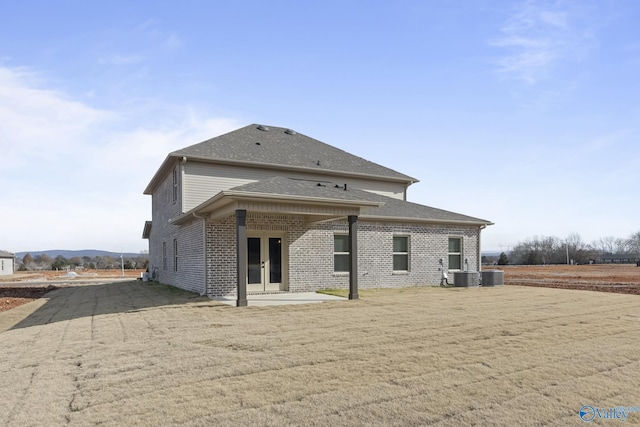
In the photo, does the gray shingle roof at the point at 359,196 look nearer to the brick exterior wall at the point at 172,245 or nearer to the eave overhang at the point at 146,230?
the brick exterior wall at the point at 172,245

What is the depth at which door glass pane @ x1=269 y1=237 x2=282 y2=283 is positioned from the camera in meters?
15.6

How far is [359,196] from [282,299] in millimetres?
4257

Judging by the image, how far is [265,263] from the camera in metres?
15.4

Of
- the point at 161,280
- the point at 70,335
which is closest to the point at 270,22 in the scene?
the point at 70,335

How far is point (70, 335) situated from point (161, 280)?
14.3 m

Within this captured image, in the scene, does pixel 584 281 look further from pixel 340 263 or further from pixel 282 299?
pixel 282 299

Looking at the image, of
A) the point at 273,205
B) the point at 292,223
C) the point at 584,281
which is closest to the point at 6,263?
the point at 292,223

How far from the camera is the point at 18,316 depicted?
12320 millimetres

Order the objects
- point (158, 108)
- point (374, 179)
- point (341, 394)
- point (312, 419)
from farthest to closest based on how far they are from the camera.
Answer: point (374, 179) → point (158, 108) → point (341, 394) → point (312, 419)

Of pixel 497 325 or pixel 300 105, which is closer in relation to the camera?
pixel 497 325

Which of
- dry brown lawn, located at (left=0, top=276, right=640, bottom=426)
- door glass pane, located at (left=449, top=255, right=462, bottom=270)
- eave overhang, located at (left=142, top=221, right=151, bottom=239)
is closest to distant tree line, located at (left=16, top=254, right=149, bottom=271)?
eave overhang, located at (left=142, top=221, right=151, bottom=239)

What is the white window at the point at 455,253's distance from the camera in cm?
1966

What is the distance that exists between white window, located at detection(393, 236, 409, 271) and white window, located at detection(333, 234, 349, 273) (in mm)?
2358

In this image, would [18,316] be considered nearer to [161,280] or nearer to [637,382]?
[161,280]
